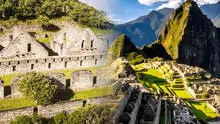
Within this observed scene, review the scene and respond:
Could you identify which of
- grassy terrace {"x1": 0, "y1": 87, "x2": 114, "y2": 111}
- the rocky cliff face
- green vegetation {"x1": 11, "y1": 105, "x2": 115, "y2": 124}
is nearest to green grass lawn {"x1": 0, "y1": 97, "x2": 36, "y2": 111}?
grassy terrace {"x1": 0, "y1": 87, "x2": 114, "y2": 111}

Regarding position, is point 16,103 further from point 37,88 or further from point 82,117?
point 82,117

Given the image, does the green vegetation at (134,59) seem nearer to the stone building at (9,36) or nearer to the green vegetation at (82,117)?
the stone building at (9,36)

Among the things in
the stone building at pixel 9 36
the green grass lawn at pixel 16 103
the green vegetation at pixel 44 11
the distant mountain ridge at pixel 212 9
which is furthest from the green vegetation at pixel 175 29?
the green grass lawn at pixel 16 103

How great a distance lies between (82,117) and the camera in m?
3.93

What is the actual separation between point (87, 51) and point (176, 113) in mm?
12844

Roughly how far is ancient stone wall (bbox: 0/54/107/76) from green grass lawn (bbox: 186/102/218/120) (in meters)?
16.3

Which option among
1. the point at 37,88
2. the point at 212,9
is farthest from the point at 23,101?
the point at 212,9

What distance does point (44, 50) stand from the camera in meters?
4.92

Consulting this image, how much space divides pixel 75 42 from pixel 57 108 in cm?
101

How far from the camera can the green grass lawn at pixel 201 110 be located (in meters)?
21.0

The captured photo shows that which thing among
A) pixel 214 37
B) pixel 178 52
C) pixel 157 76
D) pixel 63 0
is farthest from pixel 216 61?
pixel 63 0

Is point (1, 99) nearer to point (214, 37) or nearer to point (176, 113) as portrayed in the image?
point (176, 113)

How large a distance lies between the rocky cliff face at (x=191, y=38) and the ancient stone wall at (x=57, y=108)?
73.3m

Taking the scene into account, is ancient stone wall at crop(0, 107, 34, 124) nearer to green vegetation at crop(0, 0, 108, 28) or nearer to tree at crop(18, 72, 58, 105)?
tree at crop(18, 72, 58, 105)
